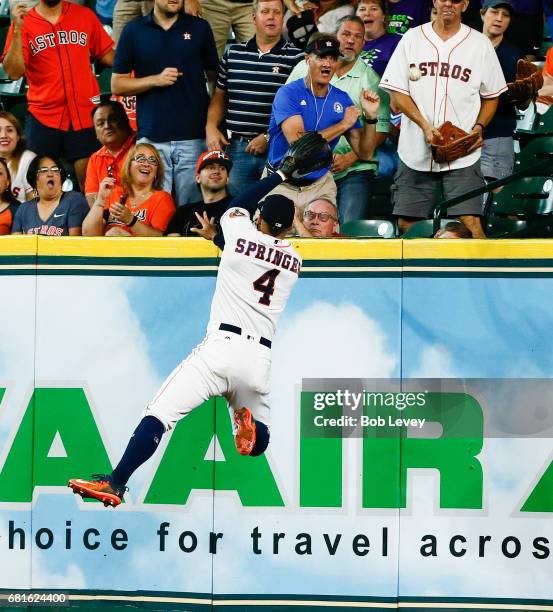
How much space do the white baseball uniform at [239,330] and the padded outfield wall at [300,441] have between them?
222mm

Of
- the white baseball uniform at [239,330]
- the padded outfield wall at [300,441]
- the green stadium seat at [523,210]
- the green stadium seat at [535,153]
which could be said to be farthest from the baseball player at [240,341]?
the green stadium seat at [535,153]

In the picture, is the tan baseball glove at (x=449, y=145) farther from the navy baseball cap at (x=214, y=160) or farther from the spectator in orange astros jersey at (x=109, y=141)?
the spectator in orange astros jersey at (x=109, y=141)

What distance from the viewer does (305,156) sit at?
866 centimetres

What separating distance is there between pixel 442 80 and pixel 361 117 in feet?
Answer: 2.48

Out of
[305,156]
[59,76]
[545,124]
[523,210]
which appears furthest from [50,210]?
[545,124]

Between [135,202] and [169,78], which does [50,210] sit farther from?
[169,78]

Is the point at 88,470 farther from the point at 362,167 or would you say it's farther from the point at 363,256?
the point at 362,167

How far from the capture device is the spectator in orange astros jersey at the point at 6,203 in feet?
33.6

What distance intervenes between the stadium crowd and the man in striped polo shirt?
0.5 inches

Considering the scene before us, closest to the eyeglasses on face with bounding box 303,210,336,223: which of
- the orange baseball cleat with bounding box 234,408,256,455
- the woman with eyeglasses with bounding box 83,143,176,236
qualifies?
the woman with eyeglasses with bounding box 83,143,176,236

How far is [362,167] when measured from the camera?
1029 centimetres

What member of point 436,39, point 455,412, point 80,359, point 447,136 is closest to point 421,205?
point 447,136

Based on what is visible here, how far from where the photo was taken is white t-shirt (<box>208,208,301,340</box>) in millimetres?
8266

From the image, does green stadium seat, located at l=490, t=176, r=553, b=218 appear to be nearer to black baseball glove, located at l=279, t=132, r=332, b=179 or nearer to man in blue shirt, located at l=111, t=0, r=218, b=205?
black baseball glove, located at l=279, t=132, r=332, b=179
